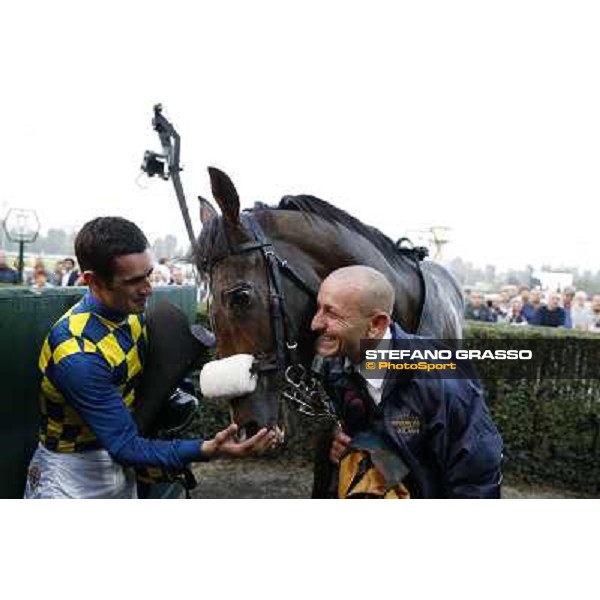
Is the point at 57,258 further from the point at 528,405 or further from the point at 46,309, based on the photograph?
the point at 528,405

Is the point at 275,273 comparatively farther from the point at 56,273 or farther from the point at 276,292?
the point at 56,273

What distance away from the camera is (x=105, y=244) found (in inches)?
53.0

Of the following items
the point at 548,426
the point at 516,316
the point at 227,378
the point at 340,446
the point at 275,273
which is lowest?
the point at 548,426

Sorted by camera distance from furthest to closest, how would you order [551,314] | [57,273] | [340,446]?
[57,273] → [551,314] → [340,446]

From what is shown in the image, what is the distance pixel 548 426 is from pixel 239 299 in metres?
1.67

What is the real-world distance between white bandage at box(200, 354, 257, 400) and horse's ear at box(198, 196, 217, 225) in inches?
19.5

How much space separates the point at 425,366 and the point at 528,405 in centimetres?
139

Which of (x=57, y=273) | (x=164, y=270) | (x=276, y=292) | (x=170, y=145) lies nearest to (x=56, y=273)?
(x=57, y=273)

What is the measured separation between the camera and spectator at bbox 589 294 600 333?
1836 mm

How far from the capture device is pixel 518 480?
2.59 meters

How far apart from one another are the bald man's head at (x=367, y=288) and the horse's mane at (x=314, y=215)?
0.59 metres

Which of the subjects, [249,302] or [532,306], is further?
[532,306]

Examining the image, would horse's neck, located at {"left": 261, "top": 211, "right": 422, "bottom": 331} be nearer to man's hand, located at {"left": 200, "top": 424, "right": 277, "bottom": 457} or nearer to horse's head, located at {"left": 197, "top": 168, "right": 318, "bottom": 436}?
horse's head, located at {"left": 197, "top": 168, "right": 318, "bottom": 436}

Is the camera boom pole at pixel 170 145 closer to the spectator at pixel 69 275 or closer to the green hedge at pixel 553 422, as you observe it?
the spectator at pixel 69 275
